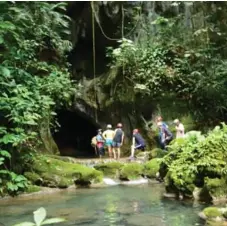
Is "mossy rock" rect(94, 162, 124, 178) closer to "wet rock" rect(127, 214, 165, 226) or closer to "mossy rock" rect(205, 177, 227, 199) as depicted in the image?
"mossy rock" rect(205, 177, 227, 199)

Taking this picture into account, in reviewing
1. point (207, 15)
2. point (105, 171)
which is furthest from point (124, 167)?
point (207, 15)

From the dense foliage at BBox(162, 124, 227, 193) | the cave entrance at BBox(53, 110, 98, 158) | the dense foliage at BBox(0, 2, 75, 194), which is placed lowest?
the cave entrance at BBox(53, 110, 98, 158)

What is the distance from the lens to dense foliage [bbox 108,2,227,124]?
18453 mm

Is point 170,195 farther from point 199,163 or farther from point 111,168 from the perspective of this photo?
point 111,168

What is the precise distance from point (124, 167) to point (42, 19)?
20.6 ft

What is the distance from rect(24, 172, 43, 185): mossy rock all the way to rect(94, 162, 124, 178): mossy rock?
97.8 inches

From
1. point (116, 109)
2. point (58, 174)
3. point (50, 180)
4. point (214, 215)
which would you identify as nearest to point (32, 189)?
point (50, 180)

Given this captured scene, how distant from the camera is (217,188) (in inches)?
355

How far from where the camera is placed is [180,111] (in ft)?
62.4

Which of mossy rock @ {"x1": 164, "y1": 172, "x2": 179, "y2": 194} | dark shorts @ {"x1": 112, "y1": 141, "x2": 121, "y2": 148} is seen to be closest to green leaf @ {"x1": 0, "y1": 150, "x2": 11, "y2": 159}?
mossy rock @ {"x1": 164, "y1": 172, "x2": 179, "y2": 194}

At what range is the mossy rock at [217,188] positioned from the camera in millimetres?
8969

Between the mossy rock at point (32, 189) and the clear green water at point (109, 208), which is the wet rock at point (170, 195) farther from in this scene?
the mossy rock at point (32, 189)

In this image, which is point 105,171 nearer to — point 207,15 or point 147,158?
point 147,158

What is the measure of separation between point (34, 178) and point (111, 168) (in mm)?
2847
